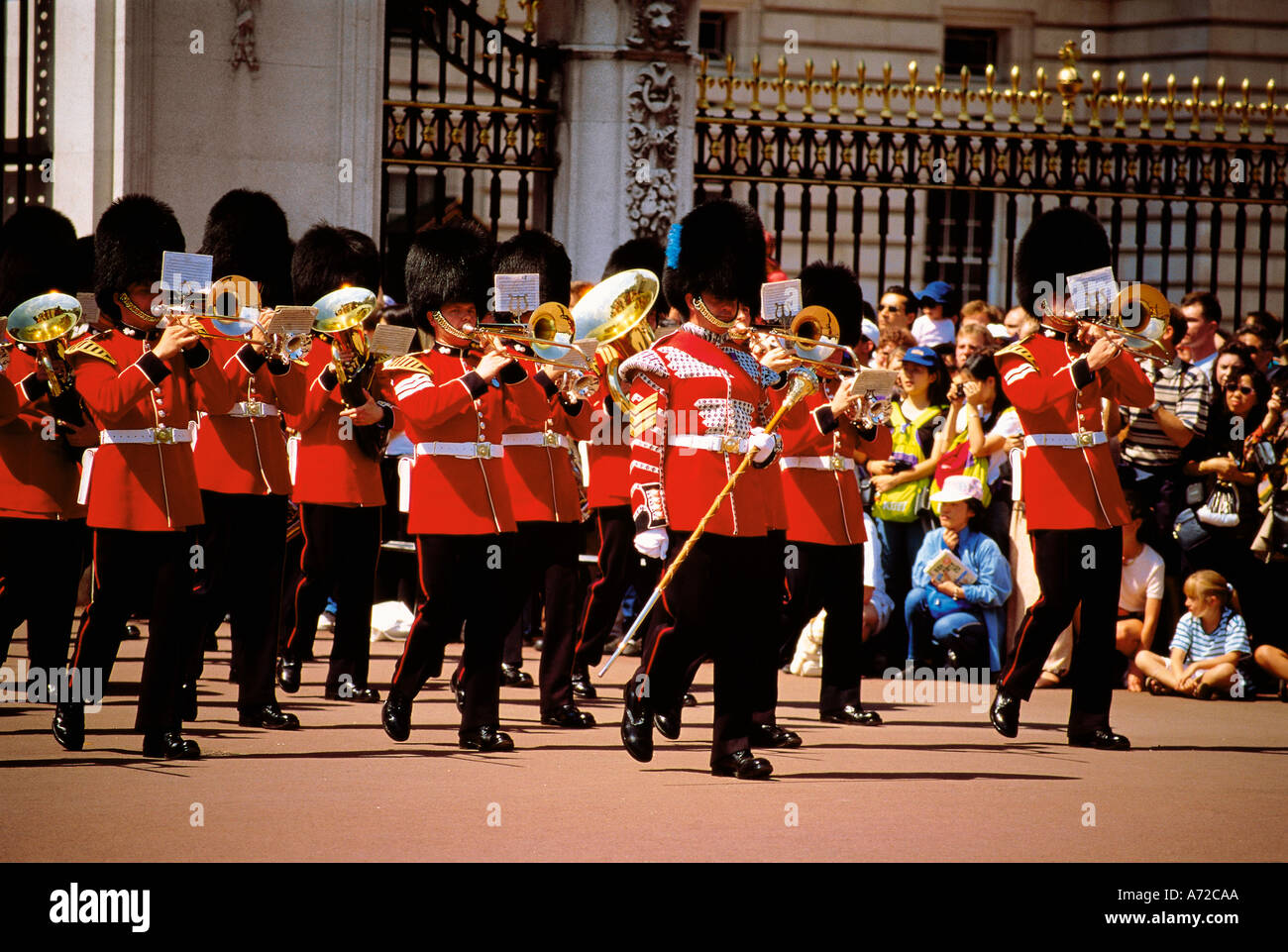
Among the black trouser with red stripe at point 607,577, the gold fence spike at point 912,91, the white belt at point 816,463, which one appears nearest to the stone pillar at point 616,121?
the gold fence spike at point 912,91

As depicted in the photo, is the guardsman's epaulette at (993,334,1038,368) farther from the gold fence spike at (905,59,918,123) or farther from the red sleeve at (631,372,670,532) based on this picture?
the gold fence spike at (905,59,918,123)

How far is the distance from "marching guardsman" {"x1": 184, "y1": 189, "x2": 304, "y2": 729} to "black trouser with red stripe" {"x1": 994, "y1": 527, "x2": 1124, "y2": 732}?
100 inches

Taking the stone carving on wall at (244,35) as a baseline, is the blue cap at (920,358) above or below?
below

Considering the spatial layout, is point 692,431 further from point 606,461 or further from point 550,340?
Answer: point 606,461

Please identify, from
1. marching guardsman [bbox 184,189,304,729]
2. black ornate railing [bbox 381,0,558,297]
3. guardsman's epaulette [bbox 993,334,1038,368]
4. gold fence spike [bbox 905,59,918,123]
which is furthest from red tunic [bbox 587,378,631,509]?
gold fence spike [bbox 905,59,918,123]

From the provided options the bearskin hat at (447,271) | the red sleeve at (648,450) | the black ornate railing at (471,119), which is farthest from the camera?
the black ornate railing at (471,119)

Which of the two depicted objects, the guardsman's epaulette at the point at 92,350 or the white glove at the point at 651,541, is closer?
the white glove at the point at 651,541

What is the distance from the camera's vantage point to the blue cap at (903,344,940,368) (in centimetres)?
897

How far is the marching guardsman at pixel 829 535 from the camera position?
702 centimetres

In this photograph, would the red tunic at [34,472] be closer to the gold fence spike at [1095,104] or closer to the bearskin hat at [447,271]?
the bearskin hat at [447,271]

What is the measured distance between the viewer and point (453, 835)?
4816mm

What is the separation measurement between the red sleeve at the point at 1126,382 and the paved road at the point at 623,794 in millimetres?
1205

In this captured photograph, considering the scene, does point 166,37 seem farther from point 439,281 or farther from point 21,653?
point 439,281

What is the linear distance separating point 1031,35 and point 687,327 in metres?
14.0
